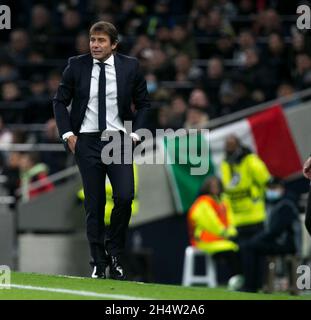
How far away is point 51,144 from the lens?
63.8 feet

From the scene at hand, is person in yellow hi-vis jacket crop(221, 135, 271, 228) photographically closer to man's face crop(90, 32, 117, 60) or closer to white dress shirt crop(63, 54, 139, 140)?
white dress shirt crop(63, 54, 139, 140)

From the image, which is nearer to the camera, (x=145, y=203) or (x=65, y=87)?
(x=65, y=87)

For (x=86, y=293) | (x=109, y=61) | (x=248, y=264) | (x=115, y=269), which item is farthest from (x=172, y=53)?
(x=86, y=293)

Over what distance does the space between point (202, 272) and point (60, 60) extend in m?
5.26

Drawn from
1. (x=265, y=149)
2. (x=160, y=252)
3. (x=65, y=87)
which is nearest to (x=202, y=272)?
(x=160, y=252)

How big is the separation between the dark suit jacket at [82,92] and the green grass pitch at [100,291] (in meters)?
1.23

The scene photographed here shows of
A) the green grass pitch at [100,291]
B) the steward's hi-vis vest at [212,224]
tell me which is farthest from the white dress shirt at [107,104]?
the steward's hi-vis vest at [212,224]

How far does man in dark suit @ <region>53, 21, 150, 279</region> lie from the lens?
10.9 m

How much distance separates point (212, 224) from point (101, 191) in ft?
21.4

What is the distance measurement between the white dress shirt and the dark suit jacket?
0.11 feet

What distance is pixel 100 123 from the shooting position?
35.6ft

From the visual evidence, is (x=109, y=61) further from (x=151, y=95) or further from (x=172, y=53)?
(x=172, y=53)

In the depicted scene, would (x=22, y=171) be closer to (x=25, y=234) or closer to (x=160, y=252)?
(x=25, y=234)
